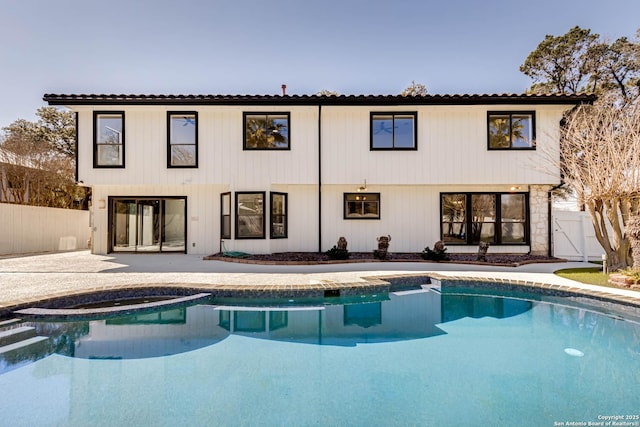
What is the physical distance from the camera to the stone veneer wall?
11469mm

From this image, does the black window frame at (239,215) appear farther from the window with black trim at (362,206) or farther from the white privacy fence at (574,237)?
the white privacy fence at (574,237)

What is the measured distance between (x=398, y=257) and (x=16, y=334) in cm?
955

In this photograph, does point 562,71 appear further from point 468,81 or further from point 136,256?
point 136,256

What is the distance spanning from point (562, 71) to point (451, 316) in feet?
70.4

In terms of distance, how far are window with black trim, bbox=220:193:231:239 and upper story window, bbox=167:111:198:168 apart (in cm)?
166

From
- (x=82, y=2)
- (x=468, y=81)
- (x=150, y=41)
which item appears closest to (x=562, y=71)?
(x=468, y=81)

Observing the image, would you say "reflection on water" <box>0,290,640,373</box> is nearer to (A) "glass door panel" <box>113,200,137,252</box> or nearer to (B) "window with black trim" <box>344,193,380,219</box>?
(B) "window with black trim" <box>344,193,380,219</box>

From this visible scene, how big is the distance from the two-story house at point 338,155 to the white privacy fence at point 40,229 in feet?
14.5

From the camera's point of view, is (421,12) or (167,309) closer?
(167,309)

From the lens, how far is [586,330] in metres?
5.13

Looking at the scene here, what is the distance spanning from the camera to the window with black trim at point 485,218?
38.2 feet

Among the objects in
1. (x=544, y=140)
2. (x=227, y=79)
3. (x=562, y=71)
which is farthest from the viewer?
(x=562, y=71)

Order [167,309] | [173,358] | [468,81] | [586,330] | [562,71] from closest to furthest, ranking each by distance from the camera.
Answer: [173,358], [586,330], [167,309], [468,81], [562,71]

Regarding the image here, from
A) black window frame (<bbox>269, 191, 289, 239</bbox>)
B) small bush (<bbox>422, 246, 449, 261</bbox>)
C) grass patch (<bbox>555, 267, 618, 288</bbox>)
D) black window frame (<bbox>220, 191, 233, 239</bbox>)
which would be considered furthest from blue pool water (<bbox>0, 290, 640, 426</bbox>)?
black window frame (<bbox>220, 191, 233, 239</bbox>)
